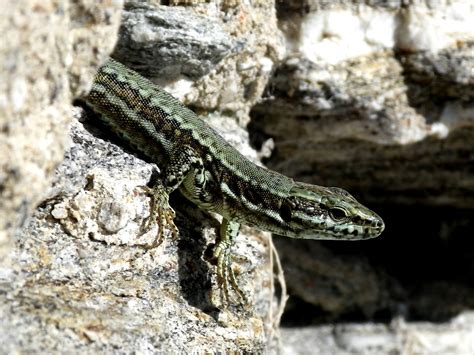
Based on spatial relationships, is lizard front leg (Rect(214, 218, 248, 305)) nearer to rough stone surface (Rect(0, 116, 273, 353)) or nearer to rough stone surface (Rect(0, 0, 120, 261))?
rough stone surface (Rect(0, 116, 273, 353))

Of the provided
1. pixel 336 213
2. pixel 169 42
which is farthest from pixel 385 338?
pixel 169 42

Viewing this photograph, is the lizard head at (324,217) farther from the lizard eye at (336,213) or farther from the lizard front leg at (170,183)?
the lizard front leg at (170,183)

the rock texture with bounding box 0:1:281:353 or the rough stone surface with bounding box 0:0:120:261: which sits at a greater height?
the rough stone surface with bounding box 0:0:120:261

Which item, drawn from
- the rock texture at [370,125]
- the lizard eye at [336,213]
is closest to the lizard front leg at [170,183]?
the lizard eye at [336,213]

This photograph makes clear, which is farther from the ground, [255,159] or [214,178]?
[214,178]

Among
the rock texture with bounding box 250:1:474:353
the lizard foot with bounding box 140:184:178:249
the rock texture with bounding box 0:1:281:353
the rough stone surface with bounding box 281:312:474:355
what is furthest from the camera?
the rough stone surface with bounding box 281:312:474:355

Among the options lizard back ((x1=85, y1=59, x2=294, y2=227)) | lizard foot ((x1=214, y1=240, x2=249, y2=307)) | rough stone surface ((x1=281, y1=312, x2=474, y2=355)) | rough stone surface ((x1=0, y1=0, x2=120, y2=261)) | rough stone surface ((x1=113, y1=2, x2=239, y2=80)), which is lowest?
rough stone surface ((x1=281, y1=312, x2=474, y2=355))

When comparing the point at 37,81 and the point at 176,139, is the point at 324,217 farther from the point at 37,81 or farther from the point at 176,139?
the point at 37,81

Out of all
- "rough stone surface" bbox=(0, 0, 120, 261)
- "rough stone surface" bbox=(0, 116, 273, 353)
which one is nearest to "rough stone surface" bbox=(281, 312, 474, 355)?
"rough stone surface" bbox=(0, 116, 273, 353)
